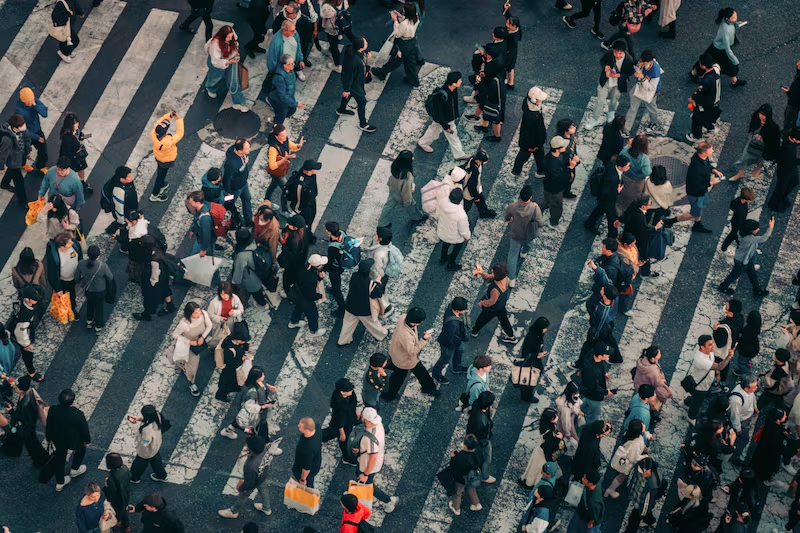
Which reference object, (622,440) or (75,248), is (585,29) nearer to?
(622,440)

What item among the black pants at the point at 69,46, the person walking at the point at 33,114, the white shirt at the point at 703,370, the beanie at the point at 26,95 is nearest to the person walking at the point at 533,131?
the white shirt at the point at 703,370

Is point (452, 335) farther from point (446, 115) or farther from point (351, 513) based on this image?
point (446, 115)

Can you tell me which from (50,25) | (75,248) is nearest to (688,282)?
(75,248)

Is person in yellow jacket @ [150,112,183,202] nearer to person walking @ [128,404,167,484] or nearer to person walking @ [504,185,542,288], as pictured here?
person walking @ [128,404,167,484]

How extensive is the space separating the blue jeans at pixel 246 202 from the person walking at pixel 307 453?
4.61 meters

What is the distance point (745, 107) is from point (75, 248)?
11.4 meters

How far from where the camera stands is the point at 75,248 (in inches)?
795

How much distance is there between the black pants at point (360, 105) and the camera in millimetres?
22031

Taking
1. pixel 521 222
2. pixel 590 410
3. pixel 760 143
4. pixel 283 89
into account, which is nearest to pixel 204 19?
pixel 283 89

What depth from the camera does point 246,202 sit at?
830 inches

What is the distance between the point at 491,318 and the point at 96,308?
583cm

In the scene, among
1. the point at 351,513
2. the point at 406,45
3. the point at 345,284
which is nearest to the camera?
the point at 351,513

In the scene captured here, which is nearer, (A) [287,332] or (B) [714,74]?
(A) [287,332]

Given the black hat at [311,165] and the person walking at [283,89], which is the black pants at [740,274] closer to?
the black hat at [311,165]
